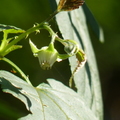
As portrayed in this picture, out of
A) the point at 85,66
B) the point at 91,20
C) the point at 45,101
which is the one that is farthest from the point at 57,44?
the point at 45,101

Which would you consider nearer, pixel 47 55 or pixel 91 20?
pixel 47 55

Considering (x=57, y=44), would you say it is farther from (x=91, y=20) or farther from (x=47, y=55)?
(x=47, y=55)

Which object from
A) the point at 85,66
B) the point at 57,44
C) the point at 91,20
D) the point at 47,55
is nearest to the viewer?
the point at 47,55

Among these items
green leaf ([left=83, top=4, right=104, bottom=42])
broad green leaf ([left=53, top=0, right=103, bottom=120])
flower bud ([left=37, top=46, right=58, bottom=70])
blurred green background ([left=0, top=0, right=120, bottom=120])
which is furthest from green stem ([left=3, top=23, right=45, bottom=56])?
blurred green background ([left=0, top=0, right=120, bottom=120])

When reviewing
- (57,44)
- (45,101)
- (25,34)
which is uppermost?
(25,34)

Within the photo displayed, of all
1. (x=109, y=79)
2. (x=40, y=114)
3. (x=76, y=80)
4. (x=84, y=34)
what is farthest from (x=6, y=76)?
(x=109, y=79)

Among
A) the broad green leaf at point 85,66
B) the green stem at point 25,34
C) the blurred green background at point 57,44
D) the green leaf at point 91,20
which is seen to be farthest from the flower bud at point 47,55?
the blurred green background at point 57,44
